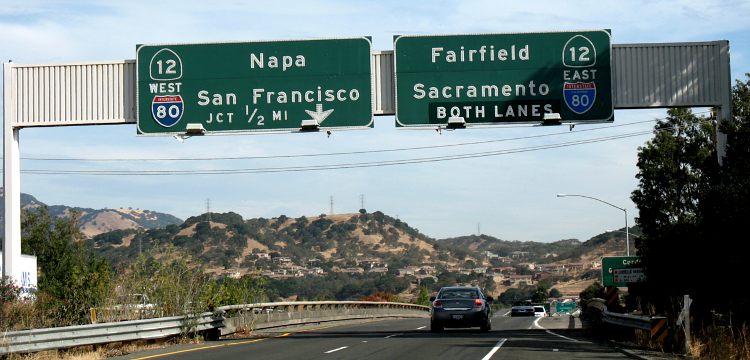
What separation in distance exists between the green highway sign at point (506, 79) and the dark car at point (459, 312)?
6.47 metres

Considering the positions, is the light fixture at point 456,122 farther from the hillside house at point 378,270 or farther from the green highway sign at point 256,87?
the hillside house at point 378,270

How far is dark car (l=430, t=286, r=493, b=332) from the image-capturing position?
98.0 feet

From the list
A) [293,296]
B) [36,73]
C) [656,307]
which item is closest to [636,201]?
[656,307]

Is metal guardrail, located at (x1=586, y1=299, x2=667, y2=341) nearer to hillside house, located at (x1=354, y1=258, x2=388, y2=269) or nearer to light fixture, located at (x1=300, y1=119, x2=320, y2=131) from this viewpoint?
light fixture, located at (x1=300, y1=119, x2=320, y2=131)

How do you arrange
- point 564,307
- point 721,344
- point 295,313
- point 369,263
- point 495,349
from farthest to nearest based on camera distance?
point 369,263 → point 564,307 → point 295,313 → point 495,349 → point 721,344

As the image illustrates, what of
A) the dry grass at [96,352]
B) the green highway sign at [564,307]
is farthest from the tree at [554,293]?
the dry grass at [96,352]

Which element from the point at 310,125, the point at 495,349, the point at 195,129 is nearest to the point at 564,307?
the point at 310,125

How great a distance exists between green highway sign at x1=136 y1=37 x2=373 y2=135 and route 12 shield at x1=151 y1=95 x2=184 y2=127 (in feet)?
0.09

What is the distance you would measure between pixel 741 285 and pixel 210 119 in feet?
46.3

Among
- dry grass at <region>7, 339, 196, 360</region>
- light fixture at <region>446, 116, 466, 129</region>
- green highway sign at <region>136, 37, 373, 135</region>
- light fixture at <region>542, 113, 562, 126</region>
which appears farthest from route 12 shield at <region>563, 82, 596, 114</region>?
dry grass at <region>7, 339, 196, 360</region>

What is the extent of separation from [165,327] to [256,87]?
6986 mm

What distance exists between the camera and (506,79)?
2638cm

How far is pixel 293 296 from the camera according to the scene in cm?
13950

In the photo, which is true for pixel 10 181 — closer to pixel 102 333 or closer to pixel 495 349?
pixel 102 333
